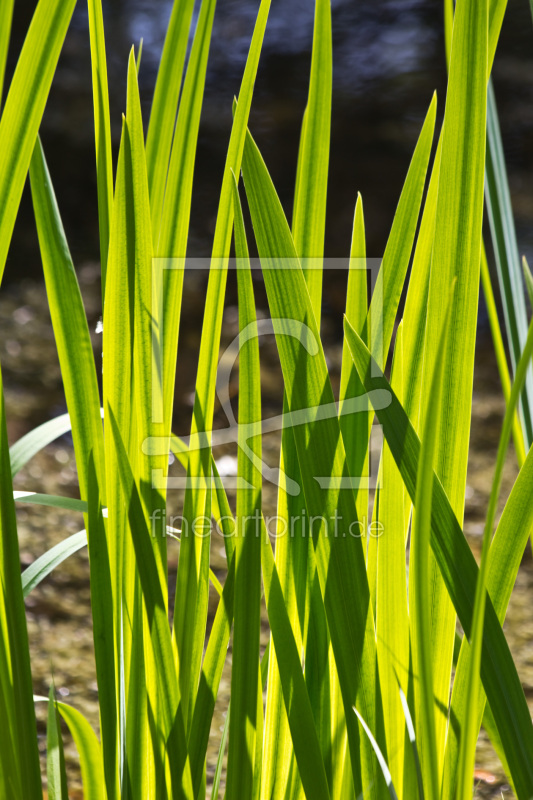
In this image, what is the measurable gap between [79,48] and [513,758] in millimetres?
2788

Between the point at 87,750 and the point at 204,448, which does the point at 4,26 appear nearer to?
the point at 204,448

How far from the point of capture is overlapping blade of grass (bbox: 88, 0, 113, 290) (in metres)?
0.30

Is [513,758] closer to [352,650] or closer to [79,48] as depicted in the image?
[352,650]

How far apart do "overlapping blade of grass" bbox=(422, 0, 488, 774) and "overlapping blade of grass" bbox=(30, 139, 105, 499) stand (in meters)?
0.14

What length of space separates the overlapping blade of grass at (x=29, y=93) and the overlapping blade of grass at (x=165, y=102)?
5cm

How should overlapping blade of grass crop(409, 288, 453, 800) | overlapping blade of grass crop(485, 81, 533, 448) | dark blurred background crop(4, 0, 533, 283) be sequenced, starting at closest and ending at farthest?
1. overlapping blade of grass crop(409, 288, 453, 800)
2. overlapping blade of grass crop(485, 81, 533, 448)
3. dark blurred background crop(4, 0, 533, 283)

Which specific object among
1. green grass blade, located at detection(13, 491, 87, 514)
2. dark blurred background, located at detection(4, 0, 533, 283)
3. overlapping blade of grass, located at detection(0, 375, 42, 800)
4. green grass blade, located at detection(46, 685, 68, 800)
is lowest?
green grass blade, located at detection(46, 685, 68, 800)

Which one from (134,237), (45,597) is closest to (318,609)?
(134,237)

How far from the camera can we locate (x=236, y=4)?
2463 millimetres

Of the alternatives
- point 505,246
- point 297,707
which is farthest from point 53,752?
point 505,246

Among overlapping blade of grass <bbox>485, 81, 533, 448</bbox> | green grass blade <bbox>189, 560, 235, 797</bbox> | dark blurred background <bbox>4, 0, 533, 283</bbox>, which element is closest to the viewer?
green grass blade <bbox>189, 560, 235, 797</bbox>

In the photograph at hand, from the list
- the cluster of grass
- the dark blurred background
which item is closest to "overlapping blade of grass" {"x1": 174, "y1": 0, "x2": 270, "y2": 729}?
the cluster of grass

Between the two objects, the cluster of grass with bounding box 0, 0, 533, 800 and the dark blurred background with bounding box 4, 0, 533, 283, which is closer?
the cluster of grass with bounding box 0, 0, 533, 800

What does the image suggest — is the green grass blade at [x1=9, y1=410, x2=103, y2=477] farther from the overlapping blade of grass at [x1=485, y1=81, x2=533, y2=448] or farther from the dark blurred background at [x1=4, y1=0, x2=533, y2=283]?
the dark blurred background at [x1=4, y1=0, x2=533, y2=283]
